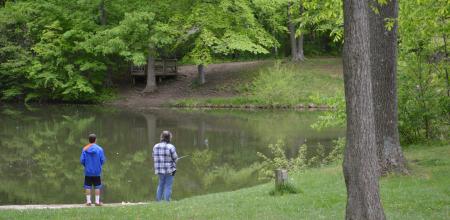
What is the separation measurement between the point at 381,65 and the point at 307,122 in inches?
660

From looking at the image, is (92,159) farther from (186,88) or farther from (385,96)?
(186,88)

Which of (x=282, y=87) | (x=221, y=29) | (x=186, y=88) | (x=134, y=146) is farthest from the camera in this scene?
(x=186, y=88)

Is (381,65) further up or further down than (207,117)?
further up

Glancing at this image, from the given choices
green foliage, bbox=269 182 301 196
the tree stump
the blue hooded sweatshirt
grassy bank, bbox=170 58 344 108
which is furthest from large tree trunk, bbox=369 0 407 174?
grassy bank, bbox=170 58 344 108

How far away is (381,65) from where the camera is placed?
12.0 meters

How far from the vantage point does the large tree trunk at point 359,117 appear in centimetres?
711

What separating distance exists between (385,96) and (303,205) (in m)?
3.25

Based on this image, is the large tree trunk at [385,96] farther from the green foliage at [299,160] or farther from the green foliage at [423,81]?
the green foliage at [423,81]

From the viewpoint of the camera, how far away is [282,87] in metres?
35.1

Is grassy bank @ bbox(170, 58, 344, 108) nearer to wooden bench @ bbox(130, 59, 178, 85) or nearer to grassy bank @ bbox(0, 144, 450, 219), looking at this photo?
wooden bench @ bbox(130, 59, 178, 85)

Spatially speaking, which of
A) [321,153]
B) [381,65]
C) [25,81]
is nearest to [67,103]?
[25,81]

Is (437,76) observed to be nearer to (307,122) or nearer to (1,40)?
(307,122)

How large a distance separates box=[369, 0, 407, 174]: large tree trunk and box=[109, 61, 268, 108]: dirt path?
2691 cm

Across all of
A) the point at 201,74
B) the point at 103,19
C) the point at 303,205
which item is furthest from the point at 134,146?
the point at 103,19
